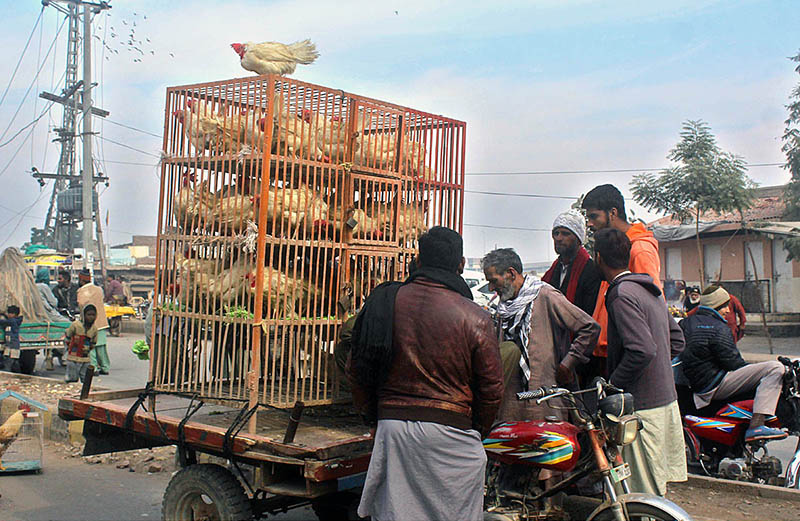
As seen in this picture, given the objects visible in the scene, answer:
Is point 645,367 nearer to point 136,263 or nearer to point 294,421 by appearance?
point 294,421

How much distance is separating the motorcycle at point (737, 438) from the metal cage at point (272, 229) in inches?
95.2

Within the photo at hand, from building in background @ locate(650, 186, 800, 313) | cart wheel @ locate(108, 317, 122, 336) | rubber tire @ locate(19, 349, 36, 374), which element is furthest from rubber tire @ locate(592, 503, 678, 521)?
cart wheel @ locate(108, 317, 122, 336)

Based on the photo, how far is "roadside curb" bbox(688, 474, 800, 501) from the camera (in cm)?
412

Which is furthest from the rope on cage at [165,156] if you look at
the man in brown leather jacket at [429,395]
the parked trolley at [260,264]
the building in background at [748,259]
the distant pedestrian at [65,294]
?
the building in background at [748,259]

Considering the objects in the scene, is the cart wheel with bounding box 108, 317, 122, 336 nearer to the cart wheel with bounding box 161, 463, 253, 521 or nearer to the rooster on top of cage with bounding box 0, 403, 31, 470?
the rooster on top of cage with bounding box 0, 403, 31, 470

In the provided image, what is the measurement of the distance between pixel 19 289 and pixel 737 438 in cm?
1234

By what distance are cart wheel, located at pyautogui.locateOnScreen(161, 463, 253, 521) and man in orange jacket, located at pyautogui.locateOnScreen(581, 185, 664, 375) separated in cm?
Result: 225

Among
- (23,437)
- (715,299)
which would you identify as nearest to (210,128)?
(23,437)

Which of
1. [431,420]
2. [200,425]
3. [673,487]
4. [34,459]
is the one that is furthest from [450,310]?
[34,459]

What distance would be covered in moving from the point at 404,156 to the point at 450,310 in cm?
219

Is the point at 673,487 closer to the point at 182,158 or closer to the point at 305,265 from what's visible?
the point at 305,265

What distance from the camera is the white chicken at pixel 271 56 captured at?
4.70 metres

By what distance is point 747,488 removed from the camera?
4.29 meters

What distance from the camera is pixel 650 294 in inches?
148
